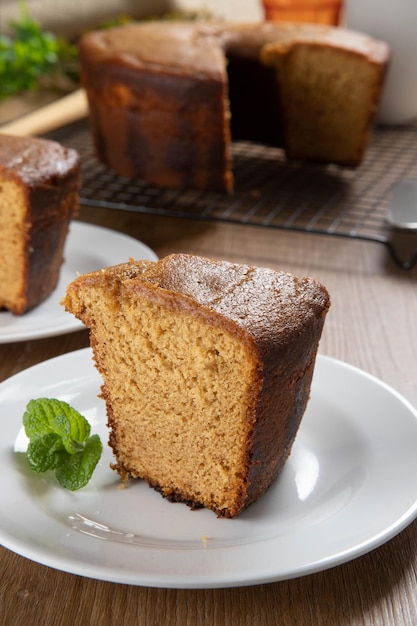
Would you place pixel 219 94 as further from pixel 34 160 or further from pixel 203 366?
pixel 203 366

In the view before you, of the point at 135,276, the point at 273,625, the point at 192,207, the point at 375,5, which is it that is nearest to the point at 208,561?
the point at 273,625

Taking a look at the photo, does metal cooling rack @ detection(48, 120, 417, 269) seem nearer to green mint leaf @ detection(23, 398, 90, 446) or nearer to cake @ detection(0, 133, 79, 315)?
cake @ detection(0, 133, 79, 315)

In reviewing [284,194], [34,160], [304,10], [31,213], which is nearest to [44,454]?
[31,213]

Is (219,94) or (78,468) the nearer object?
(78,468)

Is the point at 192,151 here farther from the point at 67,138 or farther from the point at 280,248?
the point at 67,138

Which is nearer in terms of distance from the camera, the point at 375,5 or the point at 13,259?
the point at 13,259

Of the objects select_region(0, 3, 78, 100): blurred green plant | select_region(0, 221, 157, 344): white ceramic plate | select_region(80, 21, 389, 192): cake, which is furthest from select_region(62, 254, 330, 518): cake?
select_region(0, 3, 78, 100): blurred green plant
